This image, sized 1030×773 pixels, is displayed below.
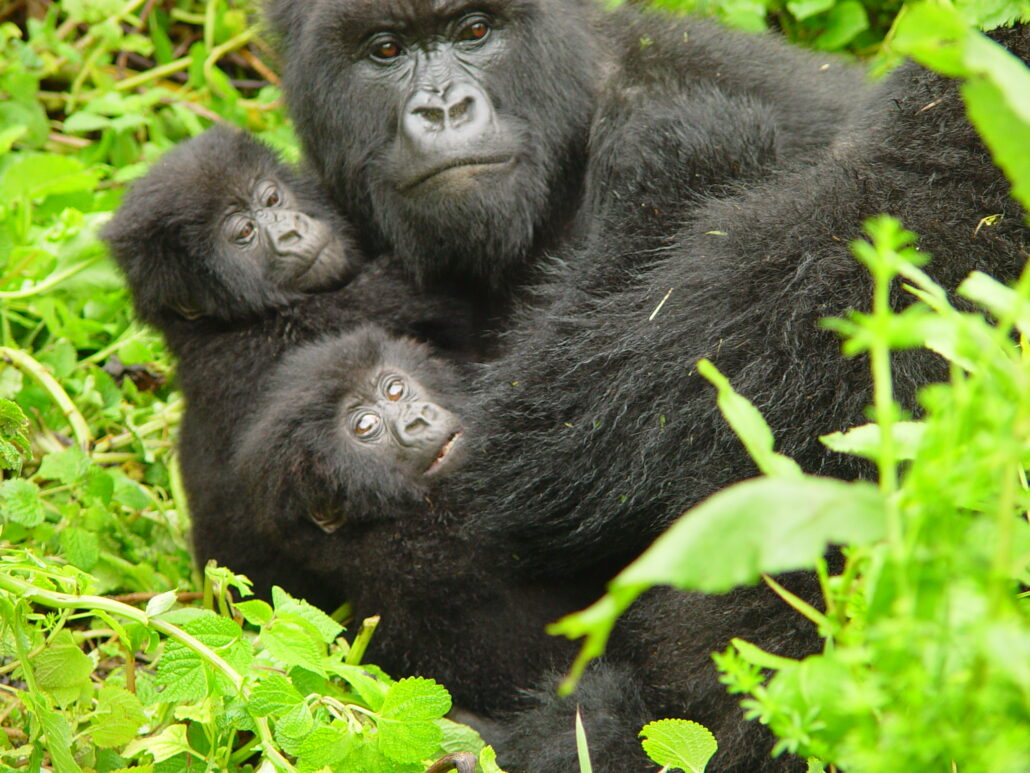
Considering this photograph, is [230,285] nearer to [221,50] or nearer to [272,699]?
[272,699]

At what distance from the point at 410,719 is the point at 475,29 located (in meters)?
1.64

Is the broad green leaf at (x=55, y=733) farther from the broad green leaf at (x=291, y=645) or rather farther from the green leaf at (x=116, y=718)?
the broad green leaf at (x=291, y=645)

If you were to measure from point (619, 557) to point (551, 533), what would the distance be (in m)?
0.17

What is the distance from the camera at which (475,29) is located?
2625 mm

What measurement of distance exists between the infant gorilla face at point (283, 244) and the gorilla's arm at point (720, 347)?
72 centimetres

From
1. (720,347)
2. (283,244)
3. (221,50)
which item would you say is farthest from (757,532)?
(221,50)

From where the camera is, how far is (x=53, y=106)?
4.04 m

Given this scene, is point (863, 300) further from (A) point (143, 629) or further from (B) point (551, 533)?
(A) point (143, 629)

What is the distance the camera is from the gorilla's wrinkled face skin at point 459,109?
2547mm

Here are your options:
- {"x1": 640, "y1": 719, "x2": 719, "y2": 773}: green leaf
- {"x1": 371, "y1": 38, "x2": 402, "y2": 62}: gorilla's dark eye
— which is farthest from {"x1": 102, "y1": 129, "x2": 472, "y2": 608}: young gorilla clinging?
{"x1": 640, "y1": 719, "x2": 719, "y2": 773}: green leaf

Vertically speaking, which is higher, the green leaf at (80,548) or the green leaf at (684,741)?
the green leaf at (684,741)

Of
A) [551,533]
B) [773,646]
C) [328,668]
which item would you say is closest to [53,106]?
[551,533]

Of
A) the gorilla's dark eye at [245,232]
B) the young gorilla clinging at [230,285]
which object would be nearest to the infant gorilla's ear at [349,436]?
the young gorilla clinging at [230,285]

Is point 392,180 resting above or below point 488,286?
above
